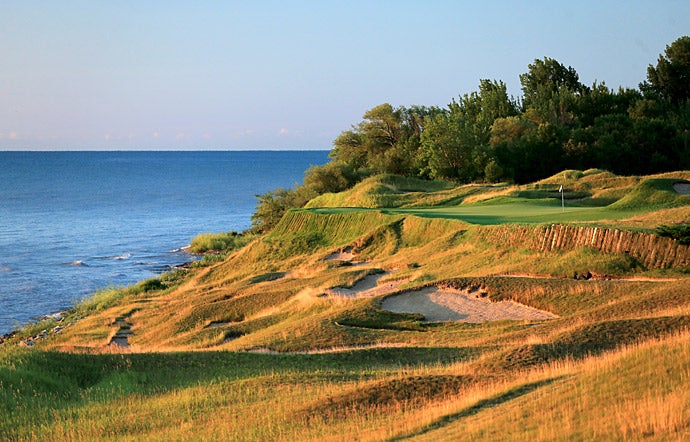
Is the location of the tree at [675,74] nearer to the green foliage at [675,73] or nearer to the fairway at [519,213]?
the green foliage at [675,73]

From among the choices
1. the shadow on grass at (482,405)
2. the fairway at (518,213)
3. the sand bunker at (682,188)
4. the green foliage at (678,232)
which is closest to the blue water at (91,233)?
the fairway at (518,213)

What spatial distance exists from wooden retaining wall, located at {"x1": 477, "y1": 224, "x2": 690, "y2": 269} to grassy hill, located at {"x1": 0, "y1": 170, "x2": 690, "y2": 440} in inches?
2.9

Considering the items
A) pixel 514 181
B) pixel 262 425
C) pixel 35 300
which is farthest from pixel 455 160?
pixel 262 425

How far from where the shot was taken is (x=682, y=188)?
139ft

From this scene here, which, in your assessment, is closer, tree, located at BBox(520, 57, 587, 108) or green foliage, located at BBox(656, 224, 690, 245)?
green foliage, located at BBox(656, 224, 690, 245)

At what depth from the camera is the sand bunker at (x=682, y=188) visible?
4167 cm

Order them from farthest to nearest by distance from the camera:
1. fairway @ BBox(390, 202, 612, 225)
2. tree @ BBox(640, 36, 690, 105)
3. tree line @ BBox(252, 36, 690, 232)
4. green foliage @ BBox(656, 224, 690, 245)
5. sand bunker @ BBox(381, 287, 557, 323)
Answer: tree @ BBox(640, 36, 690, 105), tree line @ BBox(252, 36, 690, 232), fairway @ BBox(390, 202, 612, 225), green foliage @ BBox(656, 224, 690, 245), sand bunker @ BBox(381, 287, 557, 323)

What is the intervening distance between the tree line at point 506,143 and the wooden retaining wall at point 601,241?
3738 centimetres

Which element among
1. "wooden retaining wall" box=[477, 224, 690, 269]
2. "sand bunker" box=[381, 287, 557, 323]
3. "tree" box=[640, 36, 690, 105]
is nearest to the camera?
"sand bunker" box=[381, 287, 557, 323]

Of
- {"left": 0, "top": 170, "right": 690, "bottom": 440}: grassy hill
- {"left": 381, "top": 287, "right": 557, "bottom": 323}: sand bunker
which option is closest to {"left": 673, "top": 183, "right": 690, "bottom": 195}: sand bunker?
{"left": 0, "top": 170, "right": 690, "bottom": 440}: grassy hill

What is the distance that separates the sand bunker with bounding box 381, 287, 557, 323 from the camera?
74.1 ft

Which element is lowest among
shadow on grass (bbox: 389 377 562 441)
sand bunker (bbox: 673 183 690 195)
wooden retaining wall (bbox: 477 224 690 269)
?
shadow on grass (bbox: 389 377 562 441)

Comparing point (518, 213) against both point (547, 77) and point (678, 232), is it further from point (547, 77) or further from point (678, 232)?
point (547, 77)

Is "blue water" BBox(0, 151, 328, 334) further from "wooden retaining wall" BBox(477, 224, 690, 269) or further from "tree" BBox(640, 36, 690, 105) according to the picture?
"tree" BBox(640, 36, 690, 105)
